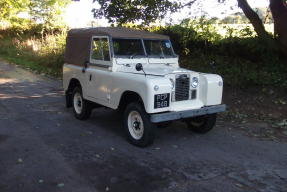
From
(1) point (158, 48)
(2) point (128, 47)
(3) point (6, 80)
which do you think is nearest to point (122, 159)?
(2) point (128, 47)

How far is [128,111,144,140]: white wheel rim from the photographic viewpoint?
6.14 meters

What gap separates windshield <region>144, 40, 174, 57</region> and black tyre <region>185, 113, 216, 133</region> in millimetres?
1577

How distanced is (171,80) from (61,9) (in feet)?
Result: 88.9

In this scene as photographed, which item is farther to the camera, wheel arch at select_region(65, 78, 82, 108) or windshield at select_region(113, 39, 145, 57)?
wheel arch at select_region(65, 78, 82, 108)

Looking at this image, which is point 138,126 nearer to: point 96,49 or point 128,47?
point 128,47

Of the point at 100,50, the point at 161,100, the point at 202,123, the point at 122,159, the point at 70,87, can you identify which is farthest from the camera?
the point at 70,87

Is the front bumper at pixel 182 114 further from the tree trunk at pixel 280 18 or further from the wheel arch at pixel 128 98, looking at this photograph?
the tree trunk at pixel 280 18

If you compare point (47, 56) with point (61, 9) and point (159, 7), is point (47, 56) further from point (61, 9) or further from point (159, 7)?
point (61, 9)

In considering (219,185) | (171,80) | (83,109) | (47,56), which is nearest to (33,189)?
(219,185)

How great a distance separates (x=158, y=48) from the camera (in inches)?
297

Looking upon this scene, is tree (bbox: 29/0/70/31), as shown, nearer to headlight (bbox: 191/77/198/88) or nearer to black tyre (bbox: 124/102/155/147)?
black tyre (bbox: 124/102/155/147)

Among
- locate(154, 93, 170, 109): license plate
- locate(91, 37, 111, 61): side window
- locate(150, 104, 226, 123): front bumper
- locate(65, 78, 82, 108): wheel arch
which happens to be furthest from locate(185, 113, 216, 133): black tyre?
locate(65, 78, 82, 108): wheel arch

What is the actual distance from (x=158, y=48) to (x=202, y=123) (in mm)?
1906

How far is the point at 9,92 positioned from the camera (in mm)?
11453
